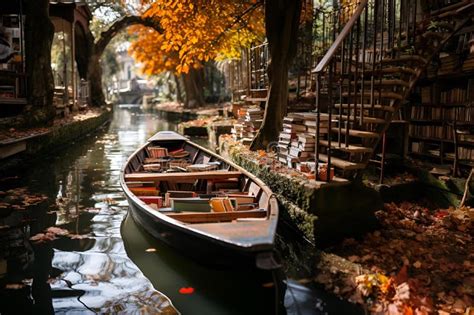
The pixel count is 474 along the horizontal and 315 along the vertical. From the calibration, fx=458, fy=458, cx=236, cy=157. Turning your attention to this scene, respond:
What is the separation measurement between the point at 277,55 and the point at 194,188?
3.95 m

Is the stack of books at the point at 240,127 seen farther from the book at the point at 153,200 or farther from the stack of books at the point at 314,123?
the book at the point at 153,200

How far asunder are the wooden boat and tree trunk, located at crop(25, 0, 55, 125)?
595 cm

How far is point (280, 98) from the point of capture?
420 inches

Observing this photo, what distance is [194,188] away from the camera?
328 inches

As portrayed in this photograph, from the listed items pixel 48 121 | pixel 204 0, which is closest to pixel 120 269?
pixel 204 0

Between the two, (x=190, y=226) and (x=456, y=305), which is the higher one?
(x=190, y=226)

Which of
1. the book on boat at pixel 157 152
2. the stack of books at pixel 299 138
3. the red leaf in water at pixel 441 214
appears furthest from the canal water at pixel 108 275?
the red leaf in water at pixel 441 214

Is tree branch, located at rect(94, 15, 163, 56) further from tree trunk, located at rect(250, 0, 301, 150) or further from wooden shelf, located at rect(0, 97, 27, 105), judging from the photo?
tree trunk, located at rect(250, 0, 301, 150)

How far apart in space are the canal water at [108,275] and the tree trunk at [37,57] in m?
6.44

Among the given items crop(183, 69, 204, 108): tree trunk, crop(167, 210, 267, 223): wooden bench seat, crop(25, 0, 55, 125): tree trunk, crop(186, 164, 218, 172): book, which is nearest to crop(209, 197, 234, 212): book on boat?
crop(167, 210, 267, 223): wooden bench seat

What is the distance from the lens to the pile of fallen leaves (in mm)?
4605

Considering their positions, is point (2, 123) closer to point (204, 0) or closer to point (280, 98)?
point (204, 0)

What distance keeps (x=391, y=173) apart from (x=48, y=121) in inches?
442

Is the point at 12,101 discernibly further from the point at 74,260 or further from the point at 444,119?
the point at 444,119
